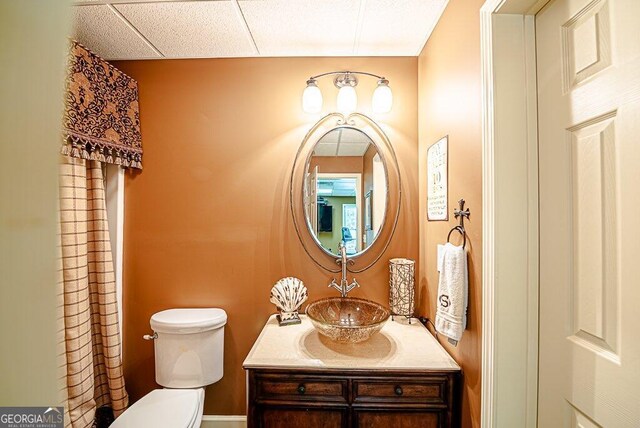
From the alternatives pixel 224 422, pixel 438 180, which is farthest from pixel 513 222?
pixel 224 422

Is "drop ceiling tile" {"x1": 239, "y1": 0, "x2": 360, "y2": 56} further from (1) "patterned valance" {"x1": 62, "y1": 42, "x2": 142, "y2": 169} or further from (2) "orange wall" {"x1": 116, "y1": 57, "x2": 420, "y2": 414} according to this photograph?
(1) "patterned valance" {"x1": 62, "y1": 42, "x2": 142, "y2": 169}

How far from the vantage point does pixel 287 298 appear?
1.61m

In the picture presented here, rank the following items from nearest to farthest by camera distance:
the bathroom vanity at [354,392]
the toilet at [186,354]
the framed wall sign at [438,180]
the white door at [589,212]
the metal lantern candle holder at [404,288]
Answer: the white door at [589,212], the bathroom vanity at [354,392], the framed wall sign at [438,180], the toilet at [186,354], the metal lantern candle holder at [404,288]

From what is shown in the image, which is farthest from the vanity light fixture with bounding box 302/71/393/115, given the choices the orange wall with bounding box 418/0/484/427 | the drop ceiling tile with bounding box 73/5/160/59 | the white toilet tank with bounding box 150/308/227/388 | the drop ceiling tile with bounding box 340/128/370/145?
the white toilet tank with bounding box 150/308/227/388

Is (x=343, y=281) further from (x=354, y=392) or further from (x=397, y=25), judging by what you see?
(x=397, y=25)

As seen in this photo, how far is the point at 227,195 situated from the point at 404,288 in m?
1.23

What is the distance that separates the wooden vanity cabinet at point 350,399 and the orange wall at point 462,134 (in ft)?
0.40

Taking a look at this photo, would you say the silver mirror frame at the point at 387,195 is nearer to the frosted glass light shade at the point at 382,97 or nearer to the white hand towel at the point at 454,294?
the frosted glass light shade at the point at 382,97

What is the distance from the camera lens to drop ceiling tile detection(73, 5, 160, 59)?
4.52 feet

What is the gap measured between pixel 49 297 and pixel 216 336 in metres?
1.35

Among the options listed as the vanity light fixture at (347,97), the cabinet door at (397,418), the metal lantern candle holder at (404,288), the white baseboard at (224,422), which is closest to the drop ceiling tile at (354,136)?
the vanity light fixture at (347,97)

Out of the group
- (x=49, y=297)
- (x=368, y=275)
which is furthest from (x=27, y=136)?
(x=368, y=275)

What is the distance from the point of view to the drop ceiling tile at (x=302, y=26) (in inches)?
52.2

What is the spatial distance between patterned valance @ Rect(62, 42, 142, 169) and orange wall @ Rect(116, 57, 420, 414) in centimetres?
9
